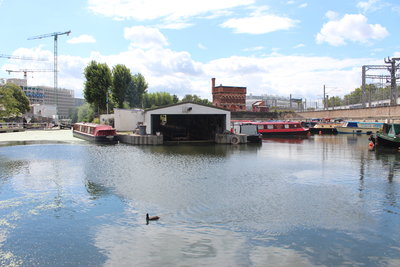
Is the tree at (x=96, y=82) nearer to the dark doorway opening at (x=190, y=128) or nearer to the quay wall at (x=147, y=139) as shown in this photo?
the dark doorway opening at (x=190, y=128)

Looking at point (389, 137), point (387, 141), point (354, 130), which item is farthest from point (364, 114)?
point (389, 137)

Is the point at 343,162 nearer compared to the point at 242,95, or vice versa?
the point at 343,162

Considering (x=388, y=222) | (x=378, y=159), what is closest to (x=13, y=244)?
(x=388, y=222)

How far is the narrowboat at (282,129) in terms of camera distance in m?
57.6

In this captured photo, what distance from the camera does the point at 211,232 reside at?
418 inches

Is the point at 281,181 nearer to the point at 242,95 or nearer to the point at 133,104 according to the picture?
the point at 133,104

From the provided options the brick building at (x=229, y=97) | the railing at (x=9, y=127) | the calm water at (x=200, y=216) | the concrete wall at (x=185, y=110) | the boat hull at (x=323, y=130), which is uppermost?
the brick building at (x=229, y=97)

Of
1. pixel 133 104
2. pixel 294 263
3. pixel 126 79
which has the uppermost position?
pixel 126 79

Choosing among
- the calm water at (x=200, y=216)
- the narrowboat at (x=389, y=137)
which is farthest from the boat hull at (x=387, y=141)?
the calm water at (x=200, y=216)

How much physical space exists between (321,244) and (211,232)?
320 cm

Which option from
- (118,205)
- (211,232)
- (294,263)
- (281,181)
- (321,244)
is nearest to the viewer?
(294,263)

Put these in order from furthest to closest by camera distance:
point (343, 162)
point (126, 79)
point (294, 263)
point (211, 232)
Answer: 1. point (126, 79)
2. point (343, 162)
3. point (211, 232)
4. point (294, 263)

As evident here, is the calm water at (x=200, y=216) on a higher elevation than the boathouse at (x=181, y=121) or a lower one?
lower

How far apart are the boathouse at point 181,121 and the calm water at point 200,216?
1896 centimetres
